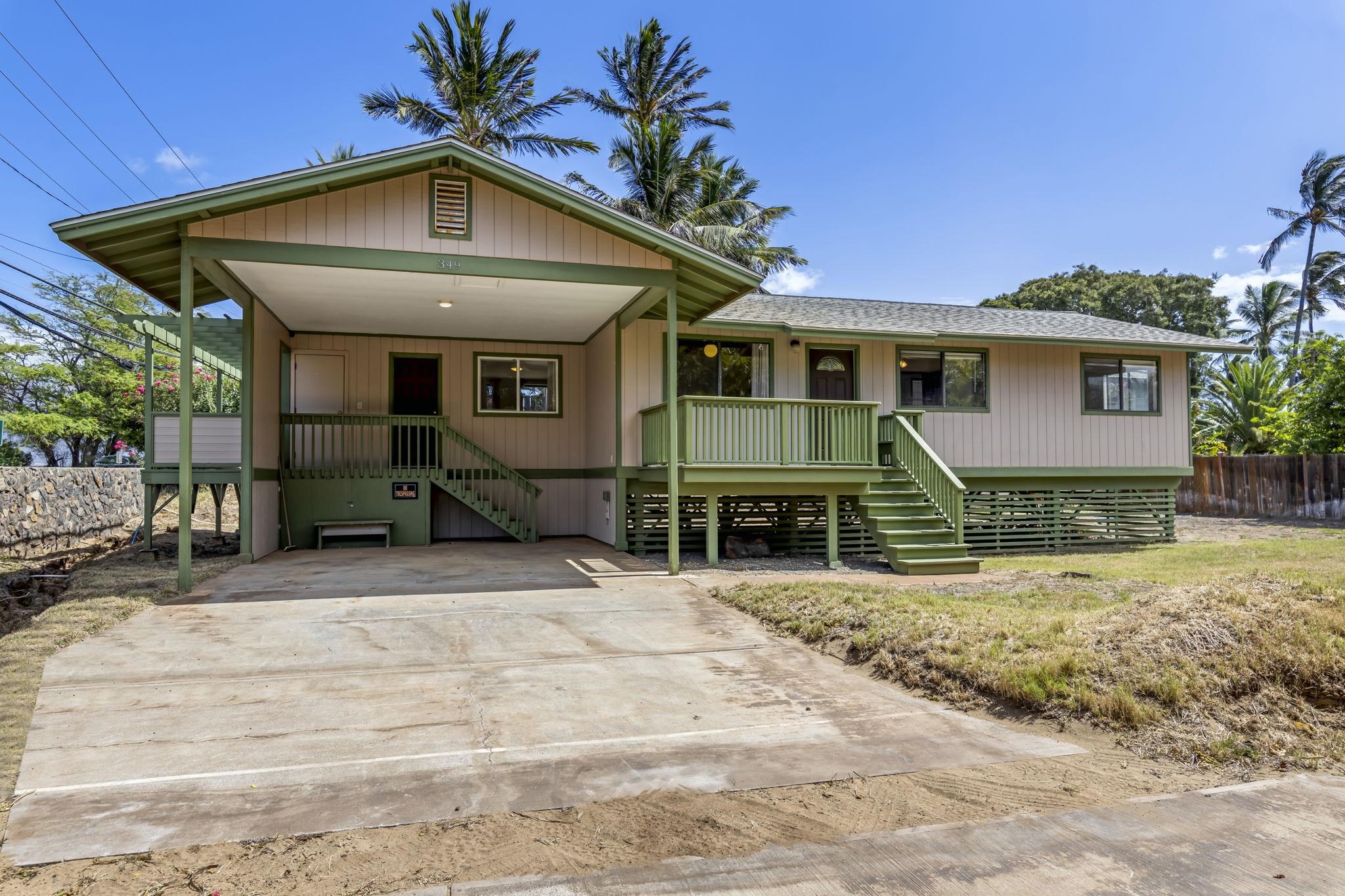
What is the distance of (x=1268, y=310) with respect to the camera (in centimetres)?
4466

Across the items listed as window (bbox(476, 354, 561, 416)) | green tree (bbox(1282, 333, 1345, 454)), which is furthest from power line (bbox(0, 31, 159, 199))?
green tree (bbox(1282, 333, 1345, 454))

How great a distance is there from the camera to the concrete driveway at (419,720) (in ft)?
11.7

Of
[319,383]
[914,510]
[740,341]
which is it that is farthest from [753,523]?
[319,383]

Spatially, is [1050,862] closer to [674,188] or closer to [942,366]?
[942,366]

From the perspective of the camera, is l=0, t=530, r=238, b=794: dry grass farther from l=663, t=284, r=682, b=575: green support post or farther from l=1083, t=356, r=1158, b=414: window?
l=1083, t=356, r=1158, b=414: window

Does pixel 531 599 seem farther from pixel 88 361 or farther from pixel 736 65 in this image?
pixel 88 361

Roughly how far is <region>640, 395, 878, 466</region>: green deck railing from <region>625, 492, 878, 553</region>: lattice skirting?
1.26 metres

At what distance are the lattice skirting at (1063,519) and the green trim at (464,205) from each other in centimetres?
934

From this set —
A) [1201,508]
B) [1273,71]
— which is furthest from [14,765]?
[1201,508]

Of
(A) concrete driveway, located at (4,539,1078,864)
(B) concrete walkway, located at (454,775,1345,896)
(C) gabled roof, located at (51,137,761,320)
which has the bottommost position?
(B) concrete walkway, located at (454,775,1345,896)

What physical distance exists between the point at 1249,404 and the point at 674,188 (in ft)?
62.4

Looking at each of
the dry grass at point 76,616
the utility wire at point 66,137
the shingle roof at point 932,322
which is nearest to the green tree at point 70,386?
the utility wire at point 66,137

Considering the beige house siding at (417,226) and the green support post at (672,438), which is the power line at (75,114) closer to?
the beige house siding at (417,226)

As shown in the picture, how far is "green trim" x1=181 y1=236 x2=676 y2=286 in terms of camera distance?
8.52m
